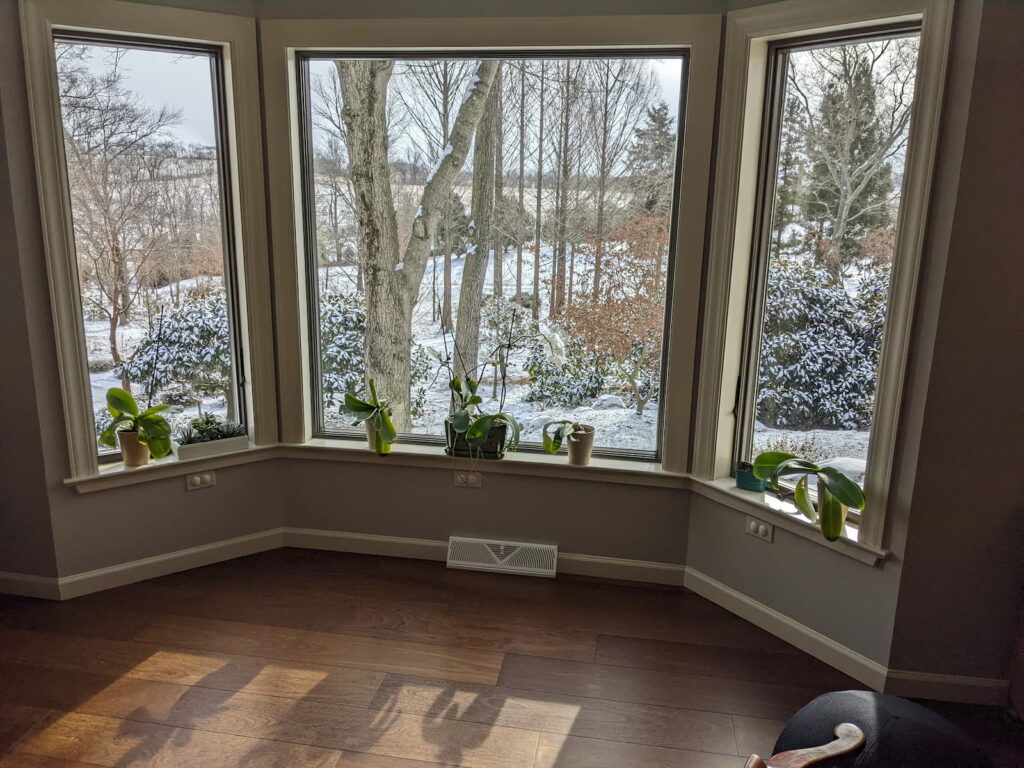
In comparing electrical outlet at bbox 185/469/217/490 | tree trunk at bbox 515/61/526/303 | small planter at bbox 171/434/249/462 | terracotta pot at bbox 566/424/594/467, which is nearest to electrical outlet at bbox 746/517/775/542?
terracotta pot at bbox 566/424/594/467

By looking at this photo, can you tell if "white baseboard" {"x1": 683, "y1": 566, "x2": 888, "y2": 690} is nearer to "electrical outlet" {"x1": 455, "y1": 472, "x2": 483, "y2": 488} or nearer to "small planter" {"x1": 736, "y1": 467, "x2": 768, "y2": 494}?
"small planter" {"x1": 736, "y1": 467, "x2": 768, "y2": 494}

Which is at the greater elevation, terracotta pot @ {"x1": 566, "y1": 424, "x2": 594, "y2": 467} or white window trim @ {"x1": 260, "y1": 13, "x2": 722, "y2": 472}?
white window trim @ {"x1": 260, "y1": 13, "x2": 722, "y2": 472}

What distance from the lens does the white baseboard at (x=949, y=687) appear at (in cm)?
258

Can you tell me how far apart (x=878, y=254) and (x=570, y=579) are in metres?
1.93

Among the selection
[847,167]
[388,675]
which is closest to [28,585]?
[388,675]

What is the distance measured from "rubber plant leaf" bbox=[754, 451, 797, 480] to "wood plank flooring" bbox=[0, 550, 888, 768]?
0.68 m

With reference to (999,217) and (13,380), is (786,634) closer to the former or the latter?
(999,217)

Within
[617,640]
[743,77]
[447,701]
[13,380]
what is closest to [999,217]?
[743,77]

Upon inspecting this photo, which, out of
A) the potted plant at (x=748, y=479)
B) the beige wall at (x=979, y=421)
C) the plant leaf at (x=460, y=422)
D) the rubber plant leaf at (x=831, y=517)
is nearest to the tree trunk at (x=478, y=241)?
the plant leaf at (x=460, y=422)

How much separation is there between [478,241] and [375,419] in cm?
97

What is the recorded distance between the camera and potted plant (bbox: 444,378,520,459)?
334cm

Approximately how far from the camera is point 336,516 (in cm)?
368

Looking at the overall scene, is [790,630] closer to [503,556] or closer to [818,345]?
[818,345]

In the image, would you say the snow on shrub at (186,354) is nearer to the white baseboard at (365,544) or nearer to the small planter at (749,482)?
the white baseboard at (365,544)
